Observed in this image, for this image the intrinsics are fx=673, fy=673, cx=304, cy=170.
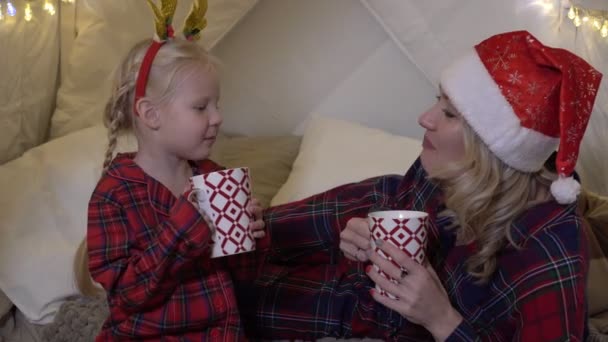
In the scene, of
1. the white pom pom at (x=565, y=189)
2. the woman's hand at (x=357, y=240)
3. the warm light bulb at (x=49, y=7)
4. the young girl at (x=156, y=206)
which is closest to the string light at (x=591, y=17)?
the white pom pom at (x=565, y=189)

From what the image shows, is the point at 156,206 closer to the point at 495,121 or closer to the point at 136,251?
the point at 136,251

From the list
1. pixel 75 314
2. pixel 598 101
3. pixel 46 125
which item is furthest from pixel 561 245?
pixel 46 125

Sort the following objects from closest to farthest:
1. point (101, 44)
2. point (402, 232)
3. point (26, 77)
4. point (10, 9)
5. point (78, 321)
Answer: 1. point (402, 232)
2. point (78, 321)
3. point (10, 9)
4. point (26, 77)
5. point (101, 44)

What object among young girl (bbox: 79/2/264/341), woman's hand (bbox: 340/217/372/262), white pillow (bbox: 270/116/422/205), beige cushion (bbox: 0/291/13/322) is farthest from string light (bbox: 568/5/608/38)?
beige cushion (bbox: 0/291/13/322)

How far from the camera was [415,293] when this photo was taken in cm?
103

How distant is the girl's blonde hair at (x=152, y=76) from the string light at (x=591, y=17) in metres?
0.97

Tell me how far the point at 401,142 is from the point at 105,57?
918mm

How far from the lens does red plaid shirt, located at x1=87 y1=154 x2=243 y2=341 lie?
1053 millimetres

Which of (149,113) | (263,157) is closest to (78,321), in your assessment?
(149,113)

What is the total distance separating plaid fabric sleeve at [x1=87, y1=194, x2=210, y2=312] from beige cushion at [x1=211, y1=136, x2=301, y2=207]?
2.61 feet

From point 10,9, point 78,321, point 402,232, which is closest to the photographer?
point 402,232

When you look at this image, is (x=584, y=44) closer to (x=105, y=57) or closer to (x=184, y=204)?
(x=184, y=204)

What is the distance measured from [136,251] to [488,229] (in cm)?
60

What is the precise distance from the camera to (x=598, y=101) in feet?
5.45
